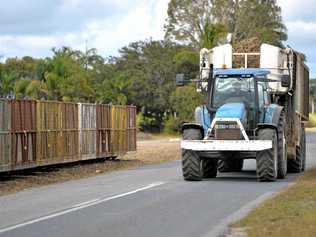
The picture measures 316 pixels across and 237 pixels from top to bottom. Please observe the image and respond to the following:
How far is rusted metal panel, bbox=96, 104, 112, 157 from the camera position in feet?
96.4

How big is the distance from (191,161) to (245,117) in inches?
73.0

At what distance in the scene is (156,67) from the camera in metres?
68.9

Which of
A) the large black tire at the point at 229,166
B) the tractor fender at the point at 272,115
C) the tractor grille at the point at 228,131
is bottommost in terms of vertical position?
the large black tire at the point at 229,166

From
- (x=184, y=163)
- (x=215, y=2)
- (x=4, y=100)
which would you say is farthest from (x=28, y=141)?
(x=215, y=2)

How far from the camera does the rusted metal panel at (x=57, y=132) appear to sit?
24.0m

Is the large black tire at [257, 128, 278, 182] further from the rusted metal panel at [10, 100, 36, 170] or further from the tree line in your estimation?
the tree line

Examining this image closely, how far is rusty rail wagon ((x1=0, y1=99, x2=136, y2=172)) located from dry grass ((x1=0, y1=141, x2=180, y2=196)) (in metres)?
0.36

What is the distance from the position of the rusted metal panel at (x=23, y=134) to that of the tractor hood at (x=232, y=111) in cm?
612

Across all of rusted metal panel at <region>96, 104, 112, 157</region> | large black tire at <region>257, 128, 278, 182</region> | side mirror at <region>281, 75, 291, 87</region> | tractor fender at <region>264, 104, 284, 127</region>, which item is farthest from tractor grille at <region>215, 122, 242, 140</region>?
rusted metal panel at <region>96, 104, 112, 157</region>

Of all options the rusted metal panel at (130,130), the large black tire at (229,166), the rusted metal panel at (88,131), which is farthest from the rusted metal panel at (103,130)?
the large black tire at (229,166)

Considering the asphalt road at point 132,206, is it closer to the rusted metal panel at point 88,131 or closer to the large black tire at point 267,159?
the large black tire at point 267,159

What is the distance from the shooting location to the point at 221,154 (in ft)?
65.1

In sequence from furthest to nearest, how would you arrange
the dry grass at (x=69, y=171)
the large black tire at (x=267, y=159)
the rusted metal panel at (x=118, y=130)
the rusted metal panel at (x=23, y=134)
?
the rusted metal panel at (x=118, y=130) < the rusted metal panel at (x=23, y=134) < the dry grass at (x=69, y=171) < the large black tire at (x=267, y=159)

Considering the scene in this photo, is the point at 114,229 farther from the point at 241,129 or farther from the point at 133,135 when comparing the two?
the point at 133,135
